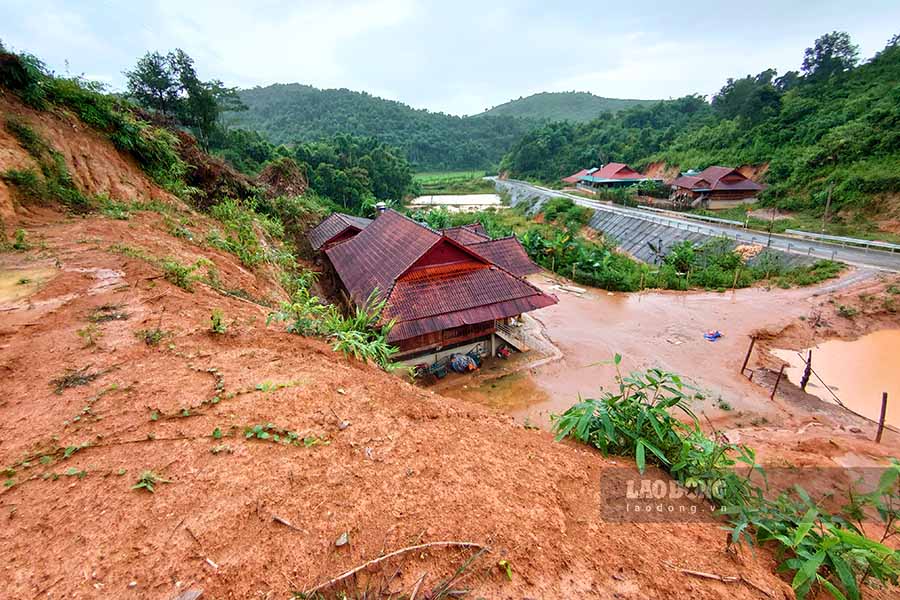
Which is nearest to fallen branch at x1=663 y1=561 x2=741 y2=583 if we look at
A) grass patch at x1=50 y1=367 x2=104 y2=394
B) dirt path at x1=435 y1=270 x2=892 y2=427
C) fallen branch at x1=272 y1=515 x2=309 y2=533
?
fallen branch at x1=272 y1=515 x2=309 y2=533

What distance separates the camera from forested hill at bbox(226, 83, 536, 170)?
83000 millimetres

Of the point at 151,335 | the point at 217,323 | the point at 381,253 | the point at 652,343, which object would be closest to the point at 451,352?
the point at 381,253

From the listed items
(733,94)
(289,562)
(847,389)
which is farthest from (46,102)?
(733,94)

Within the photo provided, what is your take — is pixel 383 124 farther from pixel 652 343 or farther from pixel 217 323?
pixel 217 323

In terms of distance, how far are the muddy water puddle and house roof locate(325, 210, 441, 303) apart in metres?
6.87

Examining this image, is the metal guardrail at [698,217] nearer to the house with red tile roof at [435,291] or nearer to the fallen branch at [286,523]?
the house with red tile roof at [435,291]

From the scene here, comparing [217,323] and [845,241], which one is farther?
[845,241]

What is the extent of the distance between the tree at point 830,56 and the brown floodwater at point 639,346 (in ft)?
148

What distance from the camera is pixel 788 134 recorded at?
35031 mm

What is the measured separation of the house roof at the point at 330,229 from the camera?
18.1 metres

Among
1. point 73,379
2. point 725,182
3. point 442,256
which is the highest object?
point 725,182

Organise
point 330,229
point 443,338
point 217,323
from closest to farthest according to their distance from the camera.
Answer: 1. point 217,323
2. point 443,338
3. point 330,229

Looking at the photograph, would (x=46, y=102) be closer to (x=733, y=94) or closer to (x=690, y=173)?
(x=690, y=173)

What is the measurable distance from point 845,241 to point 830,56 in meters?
39.7
